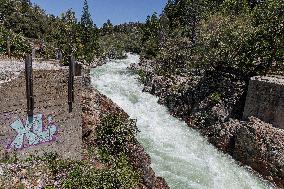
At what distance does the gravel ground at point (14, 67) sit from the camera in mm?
13297

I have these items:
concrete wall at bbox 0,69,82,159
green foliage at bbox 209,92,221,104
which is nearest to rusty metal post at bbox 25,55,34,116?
concrete wall at bbox 0,69,82,159

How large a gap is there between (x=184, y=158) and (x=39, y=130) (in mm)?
11174

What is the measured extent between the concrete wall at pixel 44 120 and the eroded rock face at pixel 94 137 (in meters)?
2.50

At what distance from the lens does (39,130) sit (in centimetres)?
1394

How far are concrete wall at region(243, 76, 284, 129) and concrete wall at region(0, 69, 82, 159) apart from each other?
1387cm

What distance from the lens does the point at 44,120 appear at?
14.1 metres

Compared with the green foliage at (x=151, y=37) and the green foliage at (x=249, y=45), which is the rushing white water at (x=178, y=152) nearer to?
the green foliage at (x=249, y=45)

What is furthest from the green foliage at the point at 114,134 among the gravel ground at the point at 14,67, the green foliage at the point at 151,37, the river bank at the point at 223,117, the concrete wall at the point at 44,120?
the green foliage at the point at 151,37

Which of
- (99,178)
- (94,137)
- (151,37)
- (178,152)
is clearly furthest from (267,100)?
(151,37)

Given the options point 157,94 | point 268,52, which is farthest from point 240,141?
point 157,94

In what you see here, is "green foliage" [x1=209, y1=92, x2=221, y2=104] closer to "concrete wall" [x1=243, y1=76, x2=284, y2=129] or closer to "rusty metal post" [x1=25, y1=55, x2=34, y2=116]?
"concrete wall" [x1=243, y1=76, x2=284, y2=129]

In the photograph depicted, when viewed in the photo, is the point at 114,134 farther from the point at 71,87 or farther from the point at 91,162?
the point at 71,87

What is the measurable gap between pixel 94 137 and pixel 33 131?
14.8ft

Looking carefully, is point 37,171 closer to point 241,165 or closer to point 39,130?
point 39,130
